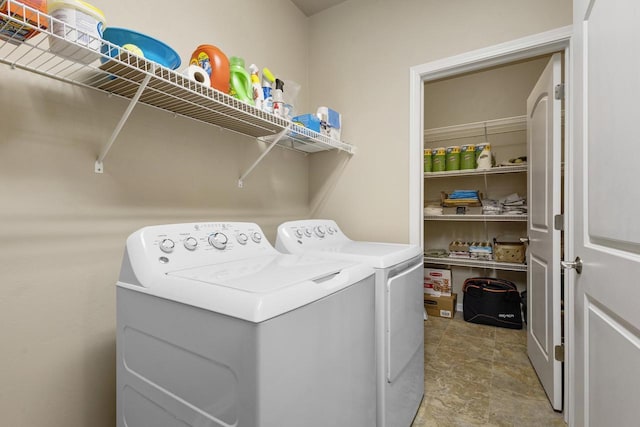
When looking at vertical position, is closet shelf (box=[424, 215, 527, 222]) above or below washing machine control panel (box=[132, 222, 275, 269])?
above

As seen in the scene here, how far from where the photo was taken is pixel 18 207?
981 millimetres

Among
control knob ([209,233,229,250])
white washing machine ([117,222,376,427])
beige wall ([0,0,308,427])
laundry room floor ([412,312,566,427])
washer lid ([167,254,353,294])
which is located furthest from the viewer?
laundry room floor ([412,312,566,427])

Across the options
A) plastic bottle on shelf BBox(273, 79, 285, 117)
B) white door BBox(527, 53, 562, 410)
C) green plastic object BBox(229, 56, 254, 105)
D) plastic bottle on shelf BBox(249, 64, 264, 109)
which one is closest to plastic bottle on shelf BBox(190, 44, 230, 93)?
green plastic object BBox(229, 56, 254, 105)

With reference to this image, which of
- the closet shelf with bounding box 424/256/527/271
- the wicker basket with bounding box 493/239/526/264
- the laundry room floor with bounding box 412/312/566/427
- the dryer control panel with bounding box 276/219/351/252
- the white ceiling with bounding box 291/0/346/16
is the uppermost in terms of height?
the white ceiling with bounding box 291/0/346/16

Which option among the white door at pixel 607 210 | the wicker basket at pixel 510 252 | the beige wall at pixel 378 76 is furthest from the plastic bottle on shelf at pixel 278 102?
the wicker basket at pixel 510 252

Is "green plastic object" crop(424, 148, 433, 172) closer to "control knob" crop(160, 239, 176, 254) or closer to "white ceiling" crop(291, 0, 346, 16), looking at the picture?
"white ceiling" crop(291, 0, 346, 16)

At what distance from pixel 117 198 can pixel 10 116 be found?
1.32ft

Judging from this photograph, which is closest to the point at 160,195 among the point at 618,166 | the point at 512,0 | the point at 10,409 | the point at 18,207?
the point at 18,207

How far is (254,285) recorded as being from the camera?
79 centimetres

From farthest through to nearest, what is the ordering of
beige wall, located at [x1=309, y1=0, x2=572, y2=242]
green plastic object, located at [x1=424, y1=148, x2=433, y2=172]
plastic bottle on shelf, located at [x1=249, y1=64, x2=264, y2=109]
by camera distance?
1. green plastic object, located at [x1=424, y1=148, x2=433, y2=172]
2. beige wall, located at [x1=309, y1=0, x2=572, y2=242]
3. plastic bottle on shelf, located at [x1=249, y1=64, x2=264, y2=109]

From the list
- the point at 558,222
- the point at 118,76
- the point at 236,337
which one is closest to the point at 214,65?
the point at 118,76

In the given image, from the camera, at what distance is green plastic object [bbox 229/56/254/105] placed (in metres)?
1.36

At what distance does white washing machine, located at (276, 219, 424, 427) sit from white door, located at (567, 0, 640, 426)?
2.13ft

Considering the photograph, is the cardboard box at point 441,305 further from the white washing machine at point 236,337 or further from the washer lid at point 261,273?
the washer lid at point 261,273
